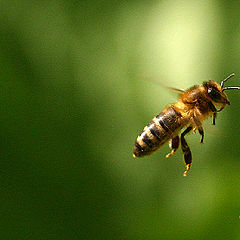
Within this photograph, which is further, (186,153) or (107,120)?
(107,120)

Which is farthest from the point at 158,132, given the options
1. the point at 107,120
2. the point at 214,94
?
the point at 107,120

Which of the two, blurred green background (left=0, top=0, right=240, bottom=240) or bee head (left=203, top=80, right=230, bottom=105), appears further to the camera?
blurred green background (left=0, top=0, right=240, bottom=240)

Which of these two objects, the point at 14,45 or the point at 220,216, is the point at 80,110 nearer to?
the point at 14,45

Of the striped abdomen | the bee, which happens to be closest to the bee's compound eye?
the bee

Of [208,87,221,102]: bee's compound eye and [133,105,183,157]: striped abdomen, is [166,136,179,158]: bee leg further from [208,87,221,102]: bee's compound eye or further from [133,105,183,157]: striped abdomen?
[208,87,221,102]: bee's compound eye

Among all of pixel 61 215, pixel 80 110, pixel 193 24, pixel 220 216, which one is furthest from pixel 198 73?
pixel 61 215

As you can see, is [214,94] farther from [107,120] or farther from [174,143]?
[107,120]
